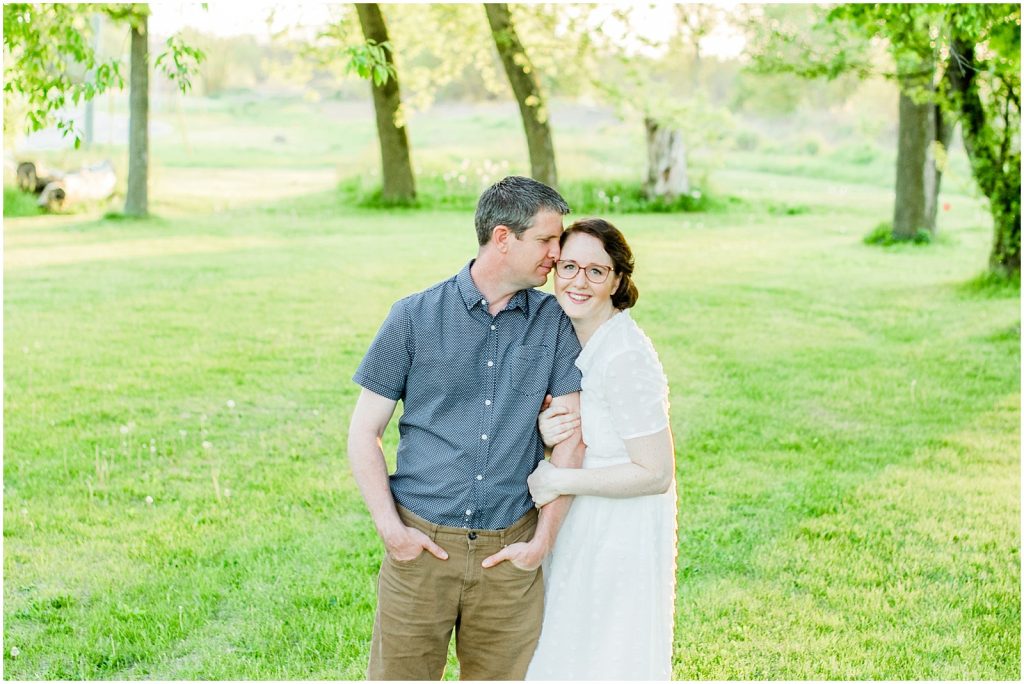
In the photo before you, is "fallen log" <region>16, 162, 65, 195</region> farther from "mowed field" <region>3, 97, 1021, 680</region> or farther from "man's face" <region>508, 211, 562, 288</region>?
"man's face" <region>508, 211, 562, 288</region>

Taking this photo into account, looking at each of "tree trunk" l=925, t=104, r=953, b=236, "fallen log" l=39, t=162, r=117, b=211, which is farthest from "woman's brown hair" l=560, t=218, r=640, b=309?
"fallen log" l=39, t=162, r=117, b=211

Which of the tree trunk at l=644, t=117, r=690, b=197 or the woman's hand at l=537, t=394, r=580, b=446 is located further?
the tree trunk at l=644, t=117, r=690, b=197

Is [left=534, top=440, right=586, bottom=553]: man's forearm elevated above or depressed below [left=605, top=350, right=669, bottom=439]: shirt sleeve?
below

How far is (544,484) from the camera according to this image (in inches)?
125

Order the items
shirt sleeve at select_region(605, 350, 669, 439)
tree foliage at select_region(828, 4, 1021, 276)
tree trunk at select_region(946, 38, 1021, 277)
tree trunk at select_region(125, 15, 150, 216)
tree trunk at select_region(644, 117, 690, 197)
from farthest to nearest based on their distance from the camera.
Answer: tree trunk at select_region(644, 117, 690, 197) → tree trunk at select_region(125, 15, 150, 216) → tree trunk at select_region(946, 38, 1021, 277) → tree foliage at select_region(828, 4, 1021, 276) → shirt sleeve at select_region(605, 350, 669, 439)

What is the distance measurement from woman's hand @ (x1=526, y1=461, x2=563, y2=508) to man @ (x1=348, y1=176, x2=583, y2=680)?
0.03 m

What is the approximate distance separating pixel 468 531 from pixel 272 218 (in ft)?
56.8

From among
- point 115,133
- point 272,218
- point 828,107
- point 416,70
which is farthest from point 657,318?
point 828,107

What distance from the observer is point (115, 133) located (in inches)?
1476

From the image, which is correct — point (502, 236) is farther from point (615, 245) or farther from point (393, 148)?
point (393, 148)

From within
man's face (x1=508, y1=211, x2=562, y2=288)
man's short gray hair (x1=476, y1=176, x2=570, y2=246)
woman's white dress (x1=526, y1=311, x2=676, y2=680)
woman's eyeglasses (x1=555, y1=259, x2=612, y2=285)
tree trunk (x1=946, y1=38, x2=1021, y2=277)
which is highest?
tree trunk (x1=946, y1=38, x2=1021, y2=277)

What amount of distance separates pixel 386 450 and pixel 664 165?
1578 cm

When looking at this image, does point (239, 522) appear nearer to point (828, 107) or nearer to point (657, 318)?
point (657, 318)

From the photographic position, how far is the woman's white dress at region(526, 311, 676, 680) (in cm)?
314
